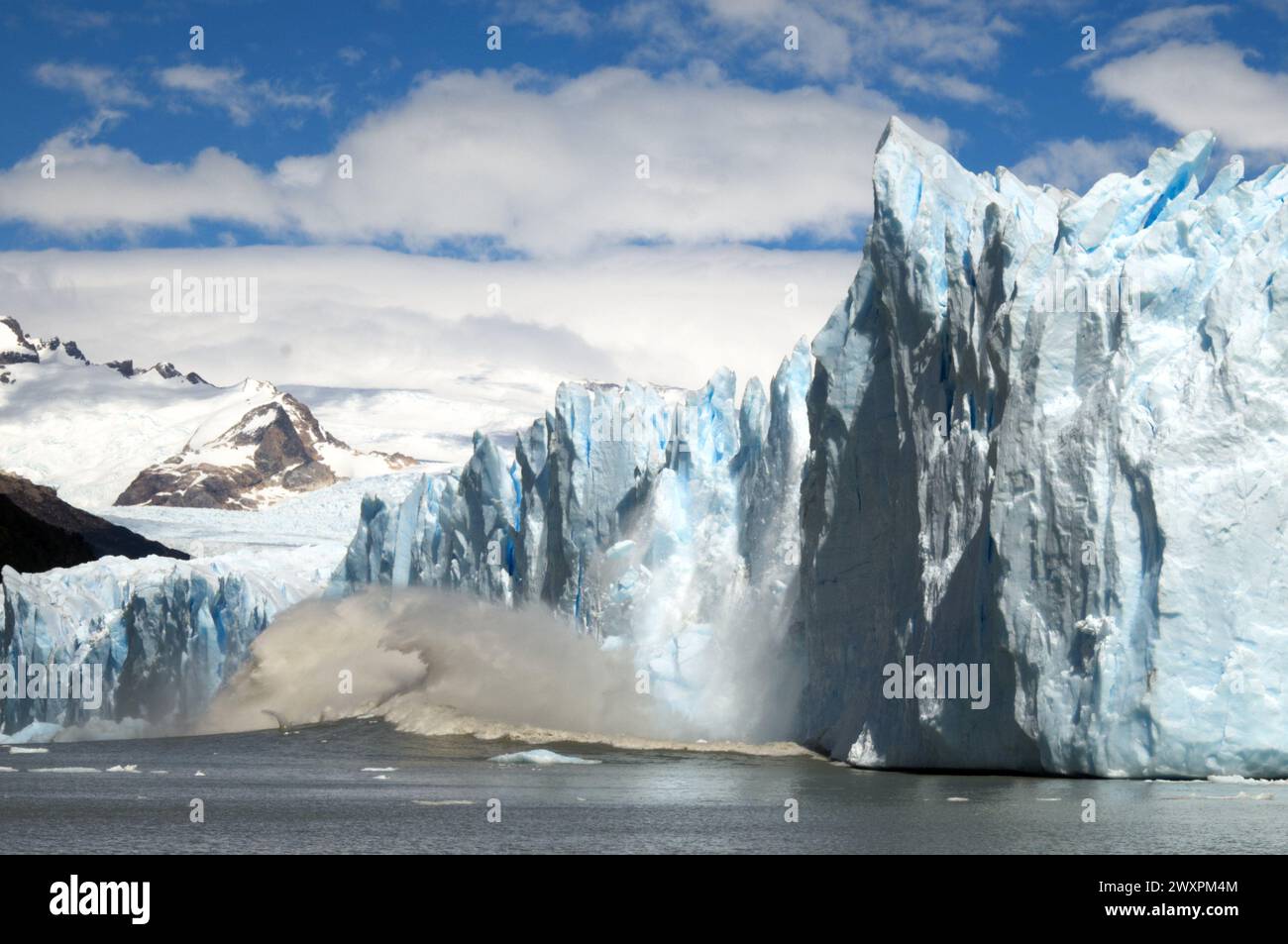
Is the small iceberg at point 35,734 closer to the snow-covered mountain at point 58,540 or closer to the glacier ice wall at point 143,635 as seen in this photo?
the glacier ice wall at point 143,635

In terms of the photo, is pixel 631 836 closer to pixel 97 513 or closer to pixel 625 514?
pixel 625 514

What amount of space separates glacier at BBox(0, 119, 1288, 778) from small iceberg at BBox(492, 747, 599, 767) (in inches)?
168

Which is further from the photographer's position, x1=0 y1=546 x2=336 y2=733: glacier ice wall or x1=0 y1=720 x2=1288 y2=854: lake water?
x1=0 y1=546 x2=336 y2=733: glacier ice wall

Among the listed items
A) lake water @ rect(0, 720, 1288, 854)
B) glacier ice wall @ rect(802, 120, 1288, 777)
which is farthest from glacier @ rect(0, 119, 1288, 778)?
lake water @ rect(0, 720, 1288, 854)

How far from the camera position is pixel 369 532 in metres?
59.2

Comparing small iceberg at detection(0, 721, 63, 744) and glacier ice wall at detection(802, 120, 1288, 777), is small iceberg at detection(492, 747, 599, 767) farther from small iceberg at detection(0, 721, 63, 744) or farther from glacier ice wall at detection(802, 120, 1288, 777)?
small iceberg at detection(0, 721, 63, 744)

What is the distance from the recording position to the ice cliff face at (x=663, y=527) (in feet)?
122

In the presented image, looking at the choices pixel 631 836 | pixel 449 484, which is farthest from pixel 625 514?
pixel 631 836

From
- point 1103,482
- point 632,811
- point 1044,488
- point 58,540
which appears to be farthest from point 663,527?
point 58,540

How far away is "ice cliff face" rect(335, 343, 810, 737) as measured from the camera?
37.3 metres

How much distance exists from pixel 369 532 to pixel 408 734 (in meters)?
15.9

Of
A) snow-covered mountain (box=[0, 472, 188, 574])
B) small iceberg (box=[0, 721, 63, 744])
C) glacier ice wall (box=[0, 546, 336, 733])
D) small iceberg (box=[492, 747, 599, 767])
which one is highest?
snow-covered mountain (box=[0, 472, 188, 574])

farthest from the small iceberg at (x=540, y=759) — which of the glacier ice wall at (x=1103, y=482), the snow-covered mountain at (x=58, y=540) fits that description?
the snow-covered mountain at (x=58, y=540)
